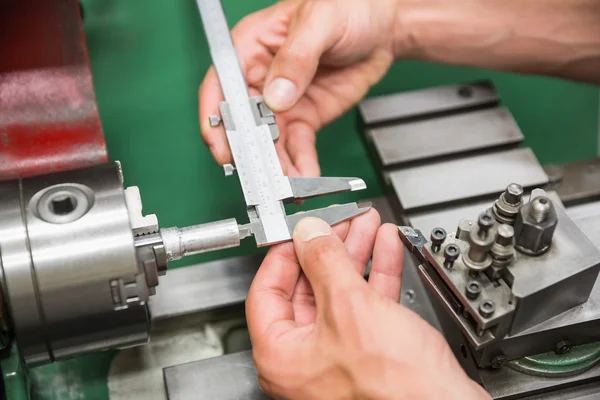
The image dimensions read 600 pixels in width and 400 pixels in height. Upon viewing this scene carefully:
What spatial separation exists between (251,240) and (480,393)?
801 mm

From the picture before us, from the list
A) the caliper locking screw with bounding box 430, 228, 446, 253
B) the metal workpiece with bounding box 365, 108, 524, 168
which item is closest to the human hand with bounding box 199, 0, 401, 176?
the metal workpiece with bounding box 365, 108, 524, 168

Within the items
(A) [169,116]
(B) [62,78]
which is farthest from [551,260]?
(A) [169,116]

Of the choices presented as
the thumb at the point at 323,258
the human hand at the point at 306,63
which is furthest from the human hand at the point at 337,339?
the human hand at the point at 306,63

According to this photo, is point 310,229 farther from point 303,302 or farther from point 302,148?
point 302,148

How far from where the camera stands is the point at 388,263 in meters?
0.92

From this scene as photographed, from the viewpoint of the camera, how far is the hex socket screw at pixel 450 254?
753 millimetres

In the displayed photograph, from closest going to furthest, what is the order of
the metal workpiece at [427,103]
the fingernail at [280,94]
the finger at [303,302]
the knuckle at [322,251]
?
1. the knuckle at [322,251]
2. the finger at [303,302]
3. the fingernail at [280,94]
4. the metal workpiece at [427,103]

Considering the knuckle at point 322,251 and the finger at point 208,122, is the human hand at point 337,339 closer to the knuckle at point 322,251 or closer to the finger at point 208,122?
the knuckle at point 322,251

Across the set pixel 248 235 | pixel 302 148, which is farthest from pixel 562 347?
pixel 302 148

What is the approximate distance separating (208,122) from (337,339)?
0.49 meters

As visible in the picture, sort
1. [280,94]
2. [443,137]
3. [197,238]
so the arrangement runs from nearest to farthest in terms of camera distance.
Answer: [197,238]
[280,94]
[443,137]

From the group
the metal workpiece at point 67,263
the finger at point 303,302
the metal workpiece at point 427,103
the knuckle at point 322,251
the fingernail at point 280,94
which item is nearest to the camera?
the metal workpiece at point 67,263

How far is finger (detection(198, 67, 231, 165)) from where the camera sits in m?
1.08

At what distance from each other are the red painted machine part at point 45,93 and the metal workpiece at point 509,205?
54 centimetres
